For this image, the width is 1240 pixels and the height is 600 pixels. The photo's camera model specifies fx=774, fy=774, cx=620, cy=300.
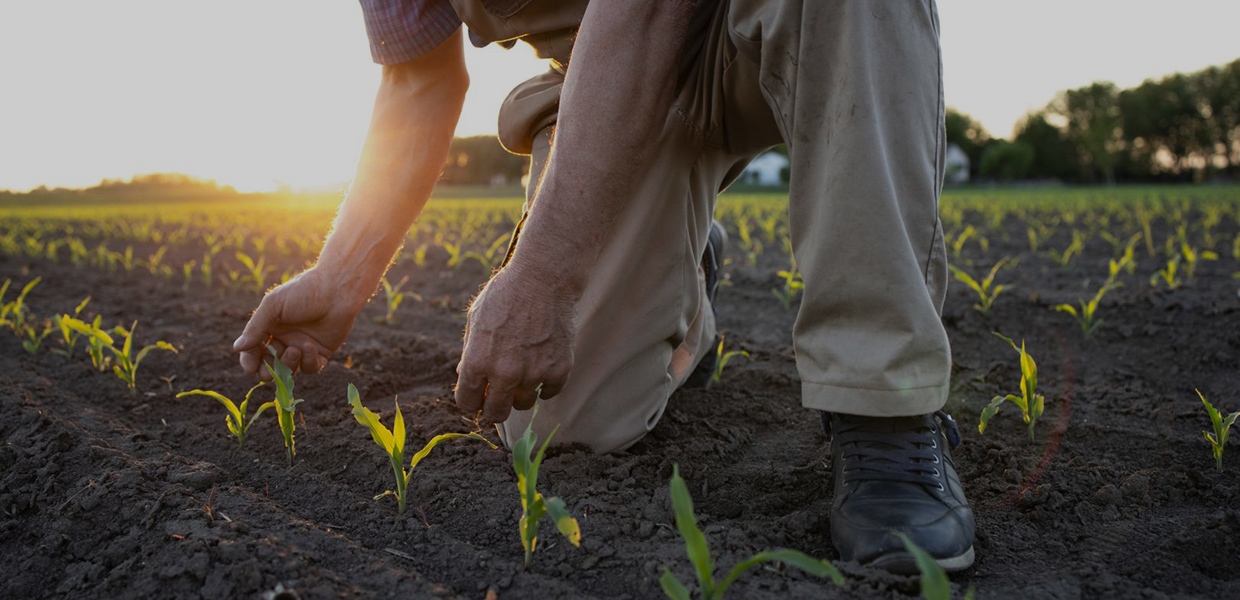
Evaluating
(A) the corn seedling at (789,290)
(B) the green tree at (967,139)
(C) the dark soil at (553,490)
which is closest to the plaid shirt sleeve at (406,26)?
(C) the dark soil at (553,490)

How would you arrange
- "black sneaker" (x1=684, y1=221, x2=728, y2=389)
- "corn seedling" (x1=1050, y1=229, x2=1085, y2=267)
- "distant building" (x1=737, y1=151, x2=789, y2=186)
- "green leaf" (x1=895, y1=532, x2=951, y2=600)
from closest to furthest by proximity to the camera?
"green leaf" (x1=895, y1=532, x2=951, y2=600)
"black sneaker" (x1=684, y1=221, x2=728, y2=389)
"corn seedling" (x1=1050, y1=229, x2=1085, y2=267)
"distant building" (x1=737, y1=151, x2=789, y2=186)

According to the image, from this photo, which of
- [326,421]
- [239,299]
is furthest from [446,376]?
[239,299]

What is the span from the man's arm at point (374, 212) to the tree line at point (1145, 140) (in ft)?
218

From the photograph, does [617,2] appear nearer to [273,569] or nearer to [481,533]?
[481,533]

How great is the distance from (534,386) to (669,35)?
0.70 m

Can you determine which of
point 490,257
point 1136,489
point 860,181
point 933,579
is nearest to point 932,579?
point 933,579

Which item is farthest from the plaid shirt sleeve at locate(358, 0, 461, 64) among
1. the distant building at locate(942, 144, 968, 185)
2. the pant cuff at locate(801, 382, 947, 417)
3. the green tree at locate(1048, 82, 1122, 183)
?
the green tree at locate(1048, 82, 1122, 183)

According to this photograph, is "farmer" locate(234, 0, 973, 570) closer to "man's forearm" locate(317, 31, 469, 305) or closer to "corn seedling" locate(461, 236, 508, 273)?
"man's forearm" locate(317, 31, 469, 305)

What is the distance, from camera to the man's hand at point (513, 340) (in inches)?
54.4

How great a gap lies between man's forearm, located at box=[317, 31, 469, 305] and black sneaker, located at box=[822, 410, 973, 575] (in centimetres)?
123

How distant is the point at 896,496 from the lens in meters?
1.33

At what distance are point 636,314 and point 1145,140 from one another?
258 ft

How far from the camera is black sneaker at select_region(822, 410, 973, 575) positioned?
1255mm

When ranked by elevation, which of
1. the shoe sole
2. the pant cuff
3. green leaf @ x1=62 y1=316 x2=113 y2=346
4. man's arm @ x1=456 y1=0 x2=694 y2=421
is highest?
man's arm @ x1=456 y1=0 x2=694 y2=421
